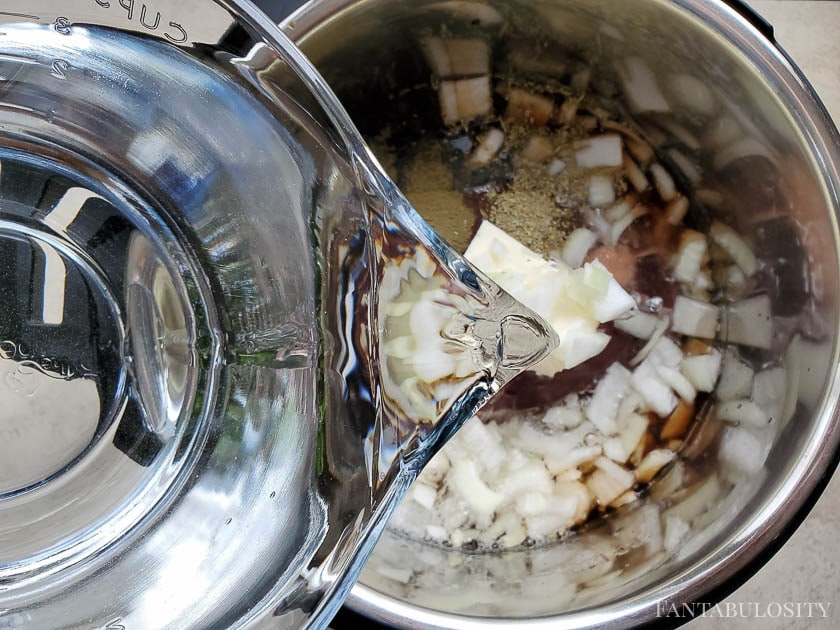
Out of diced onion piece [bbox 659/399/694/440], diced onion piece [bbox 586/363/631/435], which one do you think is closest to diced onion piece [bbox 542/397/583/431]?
diced onion piece [bbox 586/363/631/435]

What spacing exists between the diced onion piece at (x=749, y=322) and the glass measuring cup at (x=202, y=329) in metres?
0.36

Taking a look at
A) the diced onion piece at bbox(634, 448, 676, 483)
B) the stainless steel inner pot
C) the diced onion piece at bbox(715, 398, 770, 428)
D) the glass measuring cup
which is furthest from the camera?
the diced onion piece at bbox(634, 448, 676, 483)

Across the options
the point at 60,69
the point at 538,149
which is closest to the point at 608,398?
the point at 538,149

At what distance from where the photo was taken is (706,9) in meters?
0.77

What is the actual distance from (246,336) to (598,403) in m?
0.52

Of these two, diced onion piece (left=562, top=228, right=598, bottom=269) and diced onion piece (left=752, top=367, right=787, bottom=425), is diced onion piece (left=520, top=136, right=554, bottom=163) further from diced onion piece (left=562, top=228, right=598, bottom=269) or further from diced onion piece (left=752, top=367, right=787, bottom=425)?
diced onion piece (left=752, top=367, right=787, bottom=425)

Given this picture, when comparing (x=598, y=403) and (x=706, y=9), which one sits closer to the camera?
(x=706, y=9)

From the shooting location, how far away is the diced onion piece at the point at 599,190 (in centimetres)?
104

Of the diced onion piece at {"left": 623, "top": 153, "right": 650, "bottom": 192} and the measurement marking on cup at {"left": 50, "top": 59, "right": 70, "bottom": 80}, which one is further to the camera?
the diced onion piece at {"left": 623, "top": 153, "right": 650, "bottom": 192}

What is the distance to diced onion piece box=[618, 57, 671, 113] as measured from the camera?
909mm

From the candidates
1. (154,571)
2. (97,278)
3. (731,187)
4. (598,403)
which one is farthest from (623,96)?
(154,571)

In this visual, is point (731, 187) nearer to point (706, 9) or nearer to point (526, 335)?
point (706, 9)

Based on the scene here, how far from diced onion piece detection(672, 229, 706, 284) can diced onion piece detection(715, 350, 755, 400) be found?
12 centimetres

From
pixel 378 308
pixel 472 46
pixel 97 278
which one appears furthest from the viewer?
pixel 472 46
